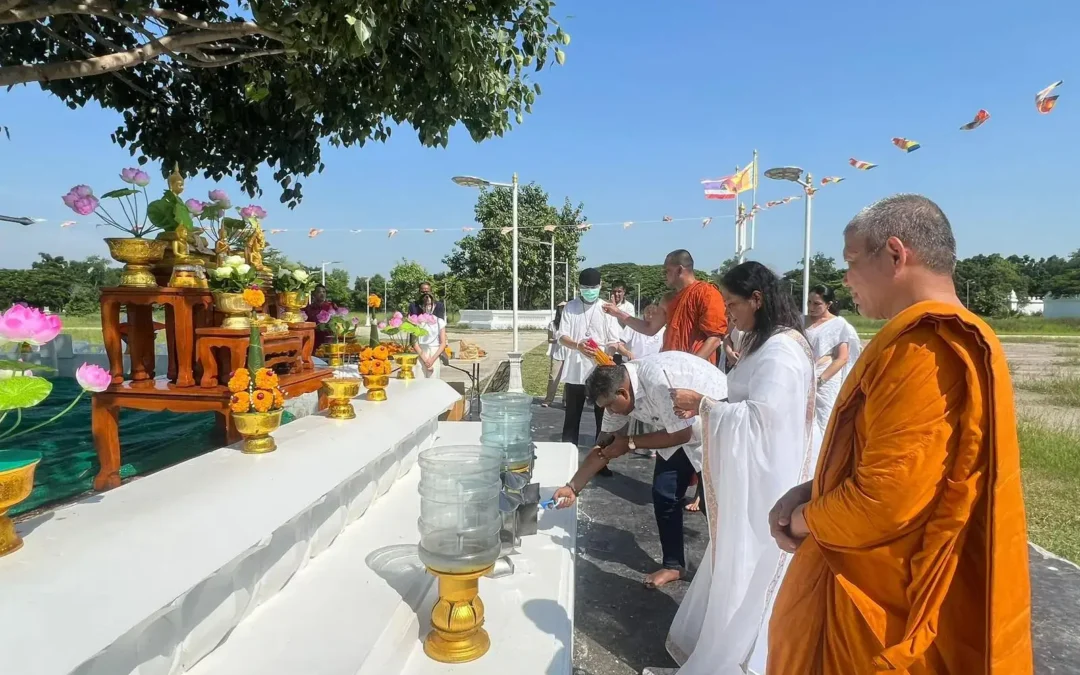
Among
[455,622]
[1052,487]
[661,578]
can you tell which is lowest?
[1052,487]

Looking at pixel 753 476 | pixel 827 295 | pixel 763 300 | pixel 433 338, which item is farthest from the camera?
pixel 433 338

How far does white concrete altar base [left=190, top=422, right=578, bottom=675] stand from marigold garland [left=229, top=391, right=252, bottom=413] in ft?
1.95

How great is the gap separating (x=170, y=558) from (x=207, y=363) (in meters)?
1.28

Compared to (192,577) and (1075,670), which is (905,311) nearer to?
(192,577)

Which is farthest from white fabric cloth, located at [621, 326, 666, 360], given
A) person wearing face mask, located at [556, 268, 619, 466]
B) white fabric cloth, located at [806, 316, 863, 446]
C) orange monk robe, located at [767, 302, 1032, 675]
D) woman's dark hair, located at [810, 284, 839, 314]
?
orange monk robe, located at [767, 302, 1032, 675]

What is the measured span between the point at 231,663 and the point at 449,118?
10.8 feet

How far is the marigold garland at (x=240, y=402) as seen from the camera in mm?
2156

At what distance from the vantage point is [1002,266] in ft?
154

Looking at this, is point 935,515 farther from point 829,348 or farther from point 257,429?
point 829,348

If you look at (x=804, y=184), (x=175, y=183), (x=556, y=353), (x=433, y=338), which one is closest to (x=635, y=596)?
(x=175, y=183)

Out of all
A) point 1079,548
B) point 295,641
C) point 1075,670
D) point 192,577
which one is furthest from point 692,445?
point 1079,548

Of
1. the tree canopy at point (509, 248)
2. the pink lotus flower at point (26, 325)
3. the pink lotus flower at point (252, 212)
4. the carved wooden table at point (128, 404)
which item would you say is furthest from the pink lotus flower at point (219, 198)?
the tree canopy at point (509, 248)

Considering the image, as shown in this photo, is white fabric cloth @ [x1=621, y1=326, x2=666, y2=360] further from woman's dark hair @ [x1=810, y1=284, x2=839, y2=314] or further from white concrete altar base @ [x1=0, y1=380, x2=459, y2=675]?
white concrete altar base @ [x1=0, y1=380, x2=459, y2=675]

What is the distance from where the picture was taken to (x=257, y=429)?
7.13 feet
